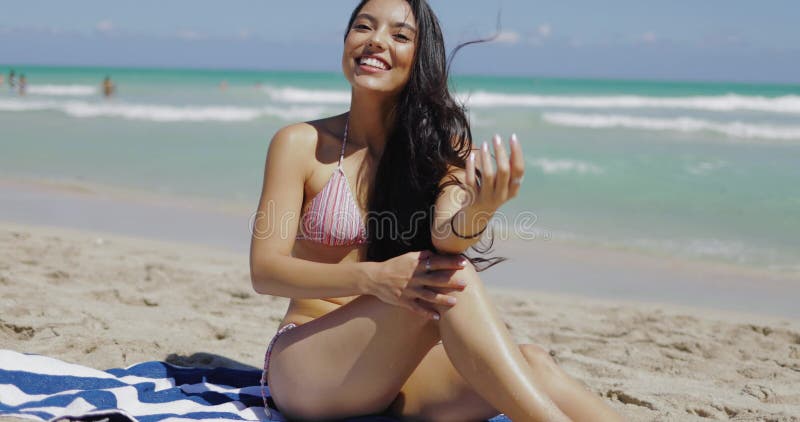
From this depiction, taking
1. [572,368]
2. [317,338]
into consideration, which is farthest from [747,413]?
[317,338]

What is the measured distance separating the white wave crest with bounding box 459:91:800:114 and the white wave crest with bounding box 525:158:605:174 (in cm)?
1432

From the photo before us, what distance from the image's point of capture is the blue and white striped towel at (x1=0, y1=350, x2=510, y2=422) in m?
2.81

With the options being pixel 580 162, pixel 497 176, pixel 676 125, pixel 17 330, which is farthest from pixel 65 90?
pixel 497 176

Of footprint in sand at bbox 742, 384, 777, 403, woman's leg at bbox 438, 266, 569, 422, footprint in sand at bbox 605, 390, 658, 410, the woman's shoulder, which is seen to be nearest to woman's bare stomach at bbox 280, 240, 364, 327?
the woman's shoulder

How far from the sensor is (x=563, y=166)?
11.3 metres

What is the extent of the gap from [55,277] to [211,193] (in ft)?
12.9

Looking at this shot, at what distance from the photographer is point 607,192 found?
30.7 feet

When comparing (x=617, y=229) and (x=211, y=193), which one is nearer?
(x=617, y=229)

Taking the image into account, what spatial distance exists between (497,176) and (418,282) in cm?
46

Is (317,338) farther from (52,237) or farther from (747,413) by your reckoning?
(52,237)

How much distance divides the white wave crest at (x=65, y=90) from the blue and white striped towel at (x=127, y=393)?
28.2 meters

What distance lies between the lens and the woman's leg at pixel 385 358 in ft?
8.06

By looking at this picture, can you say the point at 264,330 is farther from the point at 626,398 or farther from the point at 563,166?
the point at 563,166

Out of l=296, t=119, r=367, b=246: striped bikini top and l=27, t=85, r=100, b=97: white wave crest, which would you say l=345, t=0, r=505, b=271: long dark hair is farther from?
l=27, t=85, r=100, b=97: white wave crest
